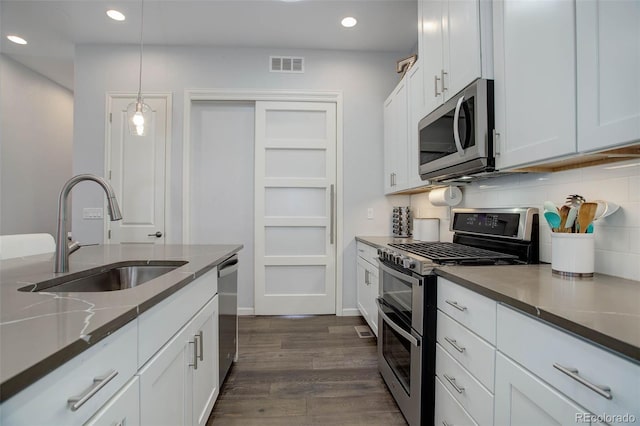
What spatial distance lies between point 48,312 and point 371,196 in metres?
2.87

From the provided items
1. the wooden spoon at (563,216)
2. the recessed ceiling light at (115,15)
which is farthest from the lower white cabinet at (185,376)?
the recessed ceiling light at (115,15)

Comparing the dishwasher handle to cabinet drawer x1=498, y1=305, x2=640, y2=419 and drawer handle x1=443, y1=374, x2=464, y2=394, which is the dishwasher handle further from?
cabinet drawer x1=498, y1=305, x2=640, y2=419

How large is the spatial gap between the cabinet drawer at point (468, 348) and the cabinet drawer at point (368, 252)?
1070mm

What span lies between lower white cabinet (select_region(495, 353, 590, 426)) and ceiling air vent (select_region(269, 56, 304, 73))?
3174 mm

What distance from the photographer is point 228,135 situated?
3.27m

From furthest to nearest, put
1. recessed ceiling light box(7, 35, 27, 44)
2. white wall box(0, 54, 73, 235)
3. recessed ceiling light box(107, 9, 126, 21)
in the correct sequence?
white wall box(0, 54, 73, 235) < recessed ceiling light box(7, 35, 27, 44) < recessed ceiling light box(107, 9, 126, 21)

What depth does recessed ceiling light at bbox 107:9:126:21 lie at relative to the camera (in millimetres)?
2621

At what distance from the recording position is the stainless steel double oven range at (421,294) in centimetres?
133

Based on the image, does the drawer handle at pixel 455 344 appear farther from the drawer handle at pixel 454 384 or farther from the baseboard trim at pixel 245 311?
the baseboard trim at pixel 245 311

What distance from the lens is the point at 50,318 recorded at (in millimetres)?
648

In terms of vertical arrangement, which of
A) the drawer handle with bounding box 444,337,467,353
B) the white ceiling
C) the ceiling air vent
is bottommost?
the drawer handle with bounding box 444,337,467,353

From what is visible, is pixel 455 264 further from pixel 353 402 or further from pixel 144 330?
pixel 144 330

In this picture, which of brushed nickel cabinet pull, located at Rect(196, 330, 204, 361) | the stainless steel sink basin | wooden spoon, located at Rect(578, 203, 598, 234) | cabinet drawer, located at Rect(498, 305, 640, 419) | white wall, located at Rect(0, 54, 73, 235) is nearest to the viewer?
cabinet drawer, located at Rect(498, 305, 640, 419)

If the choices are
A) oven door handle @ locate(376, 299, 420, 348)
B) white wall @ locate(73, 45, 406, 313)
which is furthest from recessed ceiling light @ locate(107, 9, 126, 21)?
oven door handle @ locate(376, 299, 420, 348)
